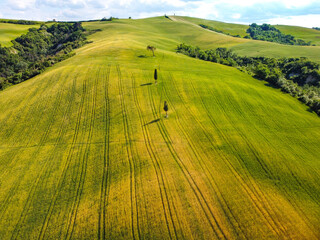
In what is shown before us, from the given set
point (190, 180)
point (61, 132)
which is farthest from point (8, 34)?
point (190, 180)

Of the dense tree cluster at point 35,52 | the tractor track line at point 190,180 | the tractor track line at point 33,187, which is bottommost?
the tractor track line at point 33,187

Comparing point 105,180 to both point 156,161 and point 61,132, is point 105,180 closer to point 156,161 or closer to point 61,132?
point 156,161

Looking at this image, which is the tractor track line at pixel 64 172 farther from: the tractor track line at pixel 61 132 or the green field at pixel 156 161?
the green field at pixel 156 161

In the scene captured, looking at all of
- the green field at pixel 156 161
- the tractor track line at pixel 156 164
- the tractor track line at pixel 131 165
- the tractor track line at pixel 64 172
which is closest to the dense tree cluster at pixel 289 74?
the green field at pixel 156 161

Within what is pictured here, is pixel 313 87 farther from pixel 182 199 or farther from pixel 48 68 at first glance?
pixel 48 68

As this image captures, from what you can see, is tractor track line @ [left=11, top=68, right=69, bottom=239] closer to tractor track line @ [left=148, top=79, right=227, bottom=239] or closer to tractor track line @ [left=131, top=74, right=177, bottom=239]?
tractor track line @ [left=131, top=74, right=177, bottom=239]
